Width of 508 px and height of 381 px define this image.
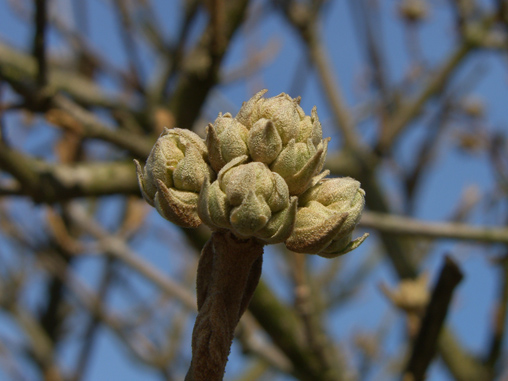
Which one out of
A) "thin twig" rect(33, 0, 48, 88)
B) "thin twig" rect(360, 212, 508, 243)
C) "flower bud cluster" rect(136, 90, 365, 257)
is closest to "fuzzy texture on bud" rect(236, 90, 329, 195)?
"flower bud cluster" rect(136, 90, 365, 257)

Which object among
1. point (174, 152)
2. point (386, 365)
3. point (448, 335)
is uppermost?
point (386, 365)

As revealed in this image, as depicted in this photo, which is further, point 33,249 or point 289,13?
point 33,249

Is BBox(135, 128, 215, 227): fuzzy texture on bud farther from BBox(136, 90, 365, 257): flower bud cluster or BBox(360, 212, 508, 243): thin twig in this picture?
BBox(360, 212, 508, 243): thin twig

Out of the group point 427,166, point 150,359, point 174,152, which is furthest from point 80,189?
point 427,166

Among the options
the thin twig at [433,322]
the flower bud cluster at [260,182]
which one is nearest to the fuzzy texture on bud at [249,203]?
the flower bud cluster at [260,182]

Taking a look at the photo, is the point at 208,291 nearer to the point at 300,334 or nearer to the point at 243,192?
the point at 243,192

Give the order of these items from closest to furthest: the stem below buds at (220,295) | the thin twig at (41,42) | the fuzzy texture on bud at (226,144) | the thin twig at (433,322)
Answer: the stem below buds at (220,295) < the fuzzy texture on bud at (226,144) < the thin twig at (433,322) < the thin twig at (41,42)

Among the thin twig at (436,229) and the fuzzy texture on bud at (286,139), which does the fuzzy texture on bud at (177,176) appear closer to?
the fuzzy texture on bud at (286,139)

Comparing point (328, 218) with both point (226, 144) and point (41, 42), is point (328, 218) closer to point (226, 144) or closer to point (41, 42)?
point (226, 144)

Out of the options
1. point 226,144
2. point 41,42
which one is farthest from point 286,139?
point 41,42

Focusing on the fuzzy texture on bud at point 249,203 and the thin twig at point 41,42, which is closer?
the fuzzy texture on bud at point 249,203
